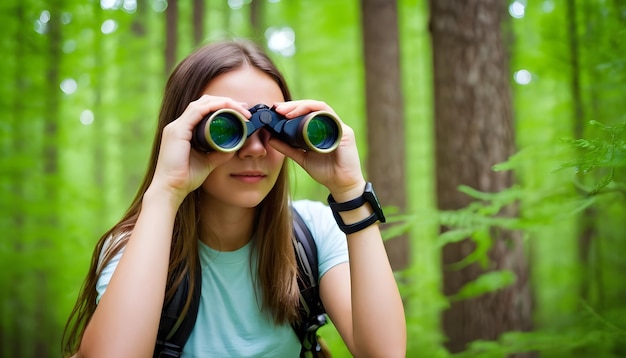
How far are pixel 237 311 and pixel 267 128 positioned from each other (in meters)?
0.74

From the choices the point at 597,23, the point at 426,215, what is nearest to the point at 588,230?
the point at 597,23

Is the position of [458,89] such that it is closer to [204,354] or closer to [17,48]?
[204,354]

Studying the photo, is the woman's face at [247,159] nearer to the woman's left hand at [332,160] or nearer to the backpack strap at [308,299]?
the woman's left hand at [332,160]

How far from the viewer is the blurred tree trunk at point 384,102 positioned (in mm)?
5441

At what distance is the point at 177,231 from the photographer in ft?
6.56

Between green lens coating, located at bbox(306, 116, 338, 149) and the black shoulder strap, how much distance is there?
1.42 feet

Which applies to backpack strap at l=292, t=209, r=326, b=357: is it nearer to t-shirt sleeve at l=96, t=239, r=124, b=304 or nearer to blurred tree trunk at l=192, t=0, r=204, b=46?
t-shirt sleeve at l=96, t=239, r=124, b=304

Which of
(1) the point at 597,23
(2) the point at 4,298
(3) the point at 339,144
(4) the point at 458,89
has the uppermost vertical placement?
(1) the point at 597,23

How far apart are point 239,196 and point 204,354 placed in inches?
24.3

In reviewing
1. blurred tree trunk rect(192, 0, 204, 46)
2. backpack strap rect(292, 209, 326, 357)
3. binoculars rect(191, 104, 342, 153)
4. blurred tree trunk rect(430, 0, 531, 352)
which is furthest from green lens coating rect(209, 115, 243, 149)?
blurred tree trunk rect(192, 0, 204, 46)

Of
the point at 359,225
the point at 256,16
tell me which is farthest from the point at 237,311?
the point at 256,16

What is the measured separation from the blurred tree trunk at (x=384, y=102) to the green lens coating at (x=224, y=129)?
3790 mm

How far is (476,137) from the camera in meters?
3.13

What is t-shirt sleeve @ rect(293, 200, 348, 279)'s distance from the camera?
77.5 inches
